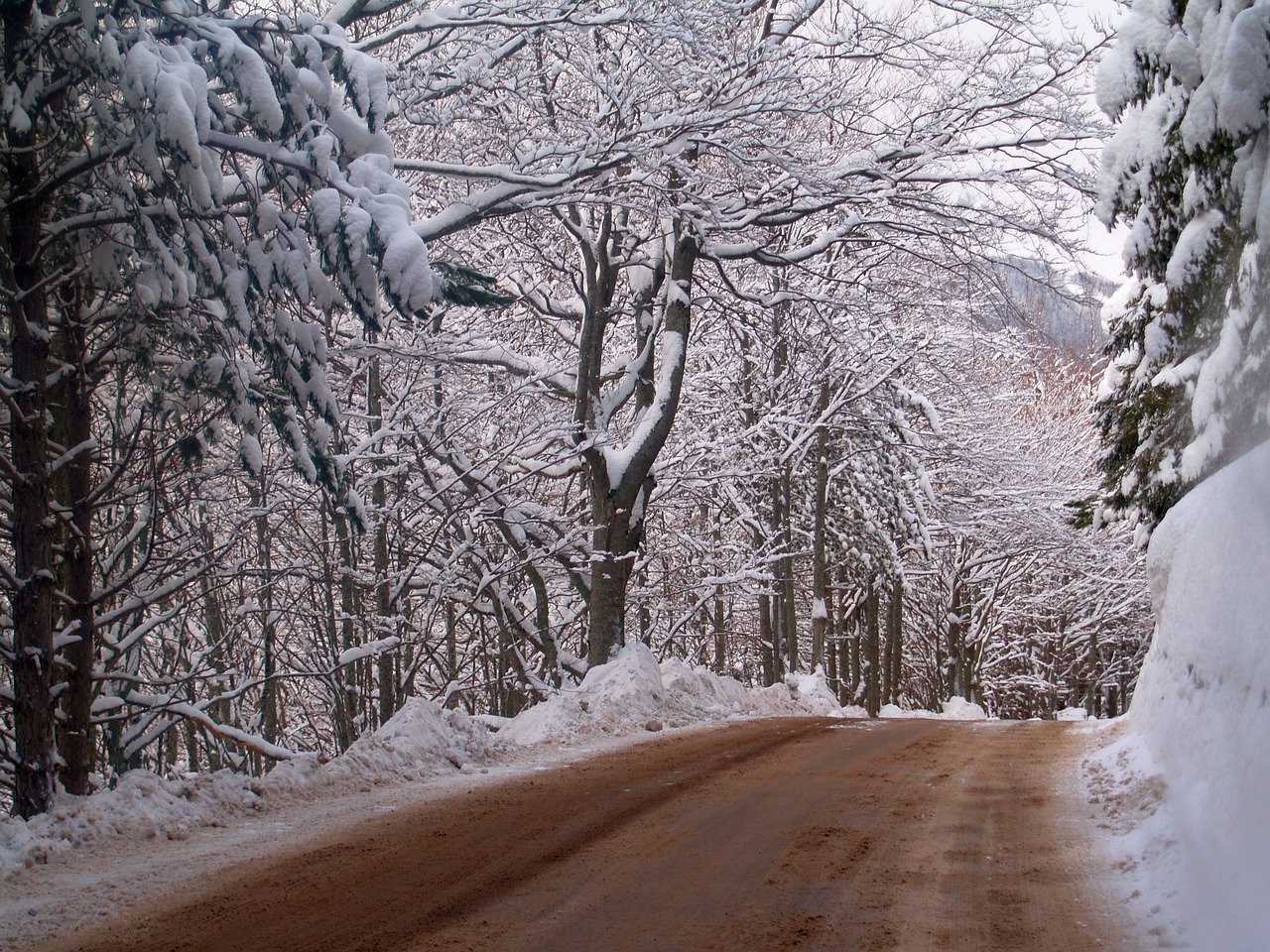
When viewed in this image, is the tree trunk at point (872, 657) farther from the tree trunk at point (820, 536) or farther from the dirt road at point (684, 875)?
the dirt road at point (684, 875)

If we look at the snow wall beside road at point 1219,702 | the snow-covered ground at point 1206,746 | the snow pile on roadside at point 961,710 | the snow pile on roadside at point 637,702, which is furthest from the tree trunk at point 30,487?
the snow pile on roadside at point 961,710

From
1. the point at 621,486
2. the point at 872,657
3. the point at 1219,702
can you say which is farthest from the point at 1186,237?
the point at 872,657

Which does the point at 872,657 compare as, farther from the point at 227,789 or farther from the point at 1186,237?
the point at 227,789

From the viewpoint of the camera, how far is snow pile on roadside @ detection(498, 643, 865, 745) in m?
10.5

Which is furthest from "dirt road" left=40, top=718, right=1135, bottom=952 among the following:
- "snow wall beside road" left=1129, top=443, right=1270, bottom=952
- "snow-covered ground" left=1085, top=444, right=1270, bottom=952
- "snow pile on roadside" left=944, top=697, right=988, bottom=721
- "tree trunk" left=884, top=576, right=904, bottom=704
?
"tree trunk" left=884, top=576, right=904, bottom=704

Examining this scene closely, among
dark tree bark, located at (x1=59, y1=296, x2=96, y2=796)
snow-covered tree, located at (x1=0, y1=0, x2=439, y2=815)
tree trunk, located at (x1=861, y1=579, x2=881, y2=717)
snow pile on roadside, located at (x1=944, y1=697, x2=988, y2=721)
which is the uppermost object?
snow-covered tree, located at (x1=0, y1=0, x2=439, y2=815)

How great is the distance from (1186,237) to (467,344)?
7461mm

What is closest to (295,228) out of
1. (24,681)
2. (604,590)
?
(24,681)

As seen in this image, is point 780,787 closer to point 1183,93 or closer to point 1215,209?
point 1215,209

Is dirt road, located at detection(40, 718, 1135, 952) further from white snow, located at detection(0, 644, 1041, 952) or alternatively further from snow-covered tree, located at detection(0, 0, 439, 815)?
snow-covered tree, located at detection(0, 0, 439, 815)

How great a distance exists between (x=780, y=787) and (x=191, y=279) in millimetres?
4872

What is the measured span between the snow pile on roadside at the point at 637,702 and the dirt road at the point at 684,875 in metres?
2.83

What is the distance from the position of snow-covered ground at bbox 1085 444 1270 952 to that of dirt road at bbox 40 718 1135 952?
0.30 meters

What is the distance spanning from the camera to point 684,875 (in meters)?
4.86
